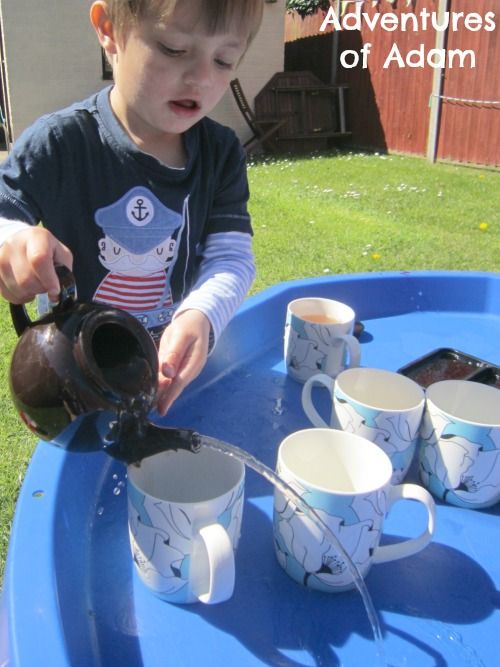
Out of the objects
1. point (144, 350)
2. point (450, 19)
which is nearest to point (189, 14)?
point (144, 350)

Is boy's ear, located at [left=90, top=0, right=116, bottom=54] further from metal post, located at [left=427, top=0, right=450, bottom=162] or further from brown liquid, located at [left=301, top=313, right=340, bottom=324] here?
metal post, located at [left=427, top=0, right=450, bottom=162]

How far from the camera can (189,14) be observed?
80 cm

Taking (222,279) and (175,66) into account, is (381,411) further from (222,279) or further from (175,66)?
(175,66)

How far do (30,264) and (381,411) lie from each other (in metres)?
0.42

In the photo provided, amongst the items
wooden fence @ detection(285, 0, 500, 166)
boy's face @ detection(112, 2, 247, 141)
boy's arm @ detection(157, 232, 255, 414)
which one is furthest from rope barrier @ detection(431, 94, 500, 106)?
boy's face @ detection(112, 2, 247, 141)

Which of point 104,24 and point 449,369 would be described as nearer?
point 104,24

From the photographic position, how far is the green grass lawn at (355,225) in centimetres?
208

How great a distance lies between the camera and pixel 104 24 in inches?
36.3

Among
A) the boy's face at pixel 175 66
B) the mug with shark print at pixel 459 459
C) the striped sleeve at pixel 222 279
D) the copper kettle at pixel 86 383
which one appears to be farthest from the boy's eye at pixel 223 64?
the mug with shark print at pixel 459 459

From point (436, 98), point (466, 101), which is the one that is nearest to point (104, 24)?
point (466, 101)

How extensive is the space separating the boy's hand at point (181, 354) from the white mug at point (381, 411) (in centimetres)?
17

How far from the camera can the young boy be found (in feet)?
2.71

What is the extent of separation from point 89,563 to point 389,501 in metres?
0.31

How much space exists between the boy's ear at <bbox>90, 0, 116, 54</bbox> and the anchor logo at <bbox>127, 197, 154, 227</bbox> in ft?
0.73
